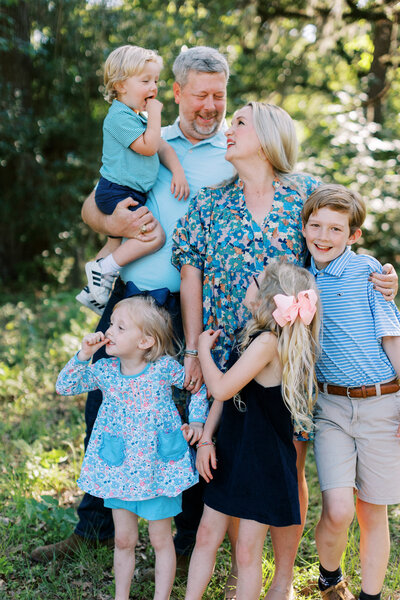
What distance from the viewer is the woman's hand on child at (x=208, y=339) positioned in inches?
95.4

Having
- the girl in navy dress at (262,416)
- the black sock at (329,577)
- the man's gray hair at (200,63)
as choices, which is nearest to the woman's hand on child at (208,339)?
the girl in navy dress at (262,416)

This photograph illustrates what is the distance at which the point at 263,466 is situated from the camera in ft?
7.36

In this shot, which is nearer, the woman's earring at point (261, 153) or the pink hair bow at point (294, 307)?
the pink hair bow at point (294, 307)

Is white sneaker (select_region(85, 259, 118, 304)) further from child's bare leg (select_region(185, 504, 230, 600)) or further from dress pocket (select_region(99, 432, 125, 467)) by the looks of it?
child's bare leg (select_region(185, 504, 230, 600))

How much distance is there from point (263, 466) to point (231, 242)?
92 centimetres

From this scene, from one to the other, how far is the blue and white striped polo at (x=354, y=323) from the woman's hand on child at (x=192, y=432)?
0.58 m

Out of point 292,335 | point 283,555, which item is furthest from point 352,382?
point 283,555

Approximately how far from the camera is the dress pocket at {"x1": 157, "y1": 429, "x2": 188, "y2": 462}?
8.07 feet

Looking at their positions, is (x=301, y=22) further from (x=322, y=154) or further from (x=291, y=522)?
(x=291, y=522)

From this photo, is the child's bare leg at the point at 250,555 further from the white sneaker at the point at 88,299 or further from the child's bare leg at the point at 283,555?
the white sneaker at the point at 88,299

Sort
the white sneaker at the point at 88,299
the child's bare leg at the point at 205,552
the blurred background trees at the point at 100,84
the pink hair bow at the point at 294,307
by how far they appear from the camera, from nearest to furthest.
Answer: the pink hair bow at the point at 294,307
the child's bare leg at the point at 205,552
the white sneaker at the point at 88,299
the blurred background trees at the point at 100,84

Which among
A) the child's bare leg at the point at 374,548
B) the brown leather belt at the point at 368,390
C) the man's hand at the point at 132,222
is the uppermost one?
→ the man's hand at the point at 132,222

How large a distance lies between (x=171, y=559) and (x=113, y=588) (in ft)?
1.53

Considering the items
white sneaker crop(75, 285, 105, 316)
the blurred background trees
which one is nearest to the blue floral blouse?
white sneaker crop(75, 285, 105, 316)
